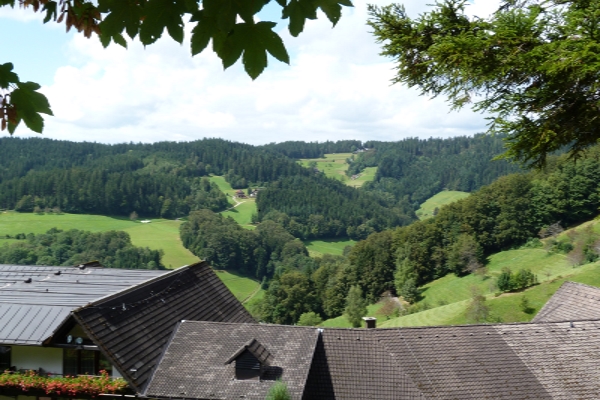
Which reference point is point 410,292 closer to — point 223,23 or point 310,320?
point 310,320

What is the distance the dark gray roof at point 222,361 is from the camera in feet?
47.1

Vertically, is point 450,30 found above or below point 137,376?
above

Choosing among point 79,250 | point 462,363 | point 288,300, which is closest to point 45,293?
point 462,363

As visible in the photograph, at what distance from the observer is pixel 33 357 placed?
1530 centimetres

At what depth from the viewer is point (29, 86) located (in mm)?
3051

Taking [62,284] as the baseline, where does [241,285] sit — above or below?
below

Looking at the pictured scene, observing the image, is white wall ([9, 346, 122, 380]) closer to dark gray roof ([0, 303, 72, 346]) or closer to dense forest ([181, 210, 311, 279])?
dark gray roof ([0, 303, 72, 346])

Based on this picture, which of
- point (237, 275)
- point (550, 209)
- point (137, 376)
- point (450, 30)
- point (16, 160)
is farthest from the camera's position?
point (16, 160)

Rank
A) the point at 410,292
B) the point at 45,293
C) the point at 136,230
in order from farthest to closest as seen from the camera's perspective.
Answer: the point at 136,230 → the point at 410,292 → the point at 45,293

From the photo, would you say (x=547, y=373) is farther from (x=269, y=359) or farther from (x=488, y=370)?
(x=269, y=359)

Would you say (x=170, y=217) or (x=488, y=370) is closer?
(x=488, y=370)

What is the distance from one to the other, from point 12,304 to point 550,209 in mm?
74400

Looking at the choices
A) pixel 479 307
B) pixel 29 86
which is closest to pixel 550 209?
pixel 479 307

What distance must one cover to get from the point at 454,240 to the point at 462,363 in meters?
62.1
